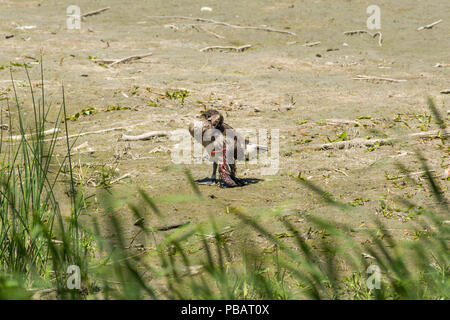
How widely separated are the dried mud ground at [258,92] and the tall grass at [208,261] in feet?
0.56

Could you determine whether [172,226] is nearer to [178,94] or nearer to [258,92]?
[178,94]

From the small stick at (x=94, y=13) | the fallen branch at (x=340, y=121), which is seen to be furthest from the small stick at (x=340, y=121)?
the small stick at (x=94, y=13)

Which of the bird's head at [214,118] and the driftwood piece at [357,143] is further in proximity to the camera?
→ the driftwood piece at [357,143]

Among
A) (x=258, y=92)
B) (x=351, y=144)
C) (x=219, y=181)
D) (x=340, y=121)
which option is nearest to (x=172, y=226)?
(x=219, y=181)

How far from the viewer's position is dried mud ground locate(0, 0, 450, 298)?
461 cm

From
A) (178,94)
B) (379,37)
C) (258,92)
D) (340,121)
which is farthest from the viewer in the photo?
(379,37)

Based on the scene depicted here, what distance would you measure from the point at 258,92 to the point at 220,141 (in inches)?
136

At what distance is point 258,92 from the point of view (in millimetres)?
8094

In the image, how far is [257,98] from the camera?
7.83 metres

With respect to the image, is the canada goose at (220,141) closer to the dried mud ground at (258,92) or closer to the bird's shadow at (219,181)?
the bird's shadow at (219,181)

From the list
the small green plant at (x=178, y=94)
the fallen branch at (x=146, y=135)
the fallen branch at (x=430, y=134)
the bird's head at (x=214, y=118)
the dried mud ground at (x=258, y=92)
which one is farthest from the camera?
the small green plant at (x=178, y=94)

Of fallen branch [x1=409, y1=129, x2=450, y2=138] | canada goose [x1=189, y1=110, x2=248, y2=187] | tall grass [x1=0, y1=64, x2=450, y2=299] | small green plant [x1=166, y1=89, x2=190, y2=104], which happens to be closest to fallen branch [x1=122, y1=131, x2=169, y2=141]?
small green plant [x1=166, y1=89, x2=190, y2=104]

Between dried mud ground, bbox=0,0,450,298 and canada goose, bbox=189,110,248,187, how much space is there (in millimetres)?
176

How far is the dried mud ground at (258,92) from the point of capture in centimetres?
461
